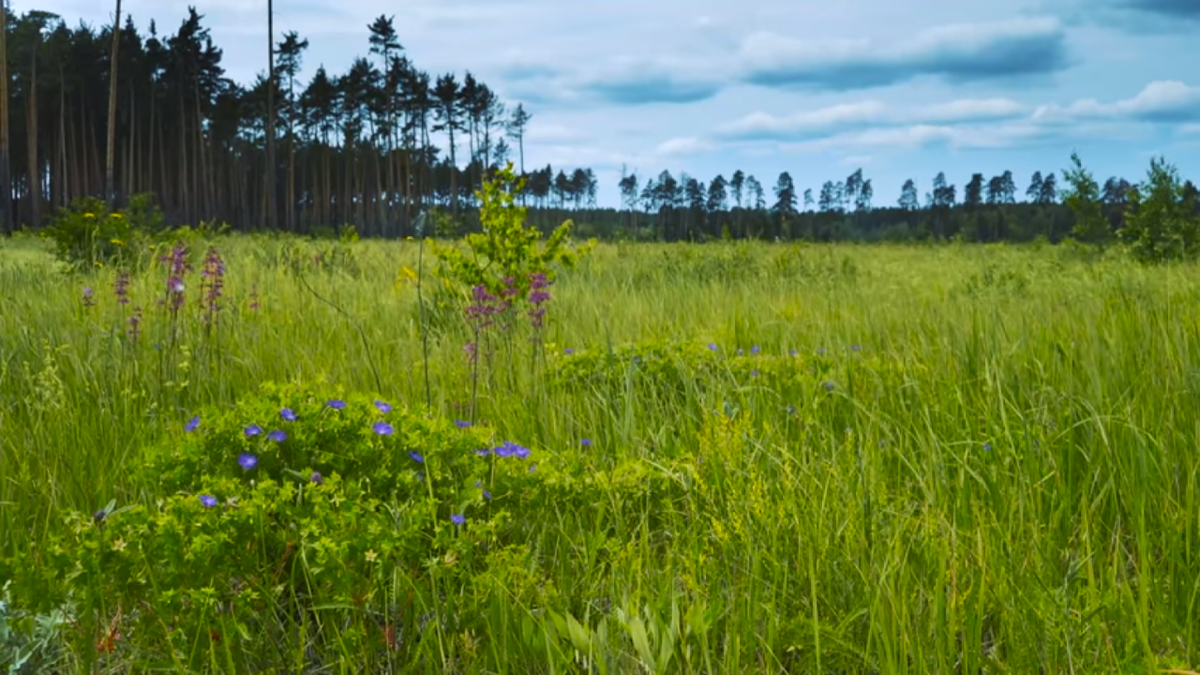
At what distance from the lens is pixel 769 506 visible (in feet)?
6.81

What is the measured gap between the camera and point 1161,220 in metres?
14.6

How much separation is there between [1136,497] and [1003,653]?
2.62 ft

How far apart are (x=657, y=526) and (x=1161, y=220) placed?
50.2ft

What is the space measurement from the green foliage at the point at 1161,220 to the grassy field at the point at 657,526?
12.4 m

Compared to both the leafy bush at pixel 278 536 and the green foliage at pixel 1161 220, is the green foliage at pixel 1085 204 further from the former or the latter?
the leafy bush at pixel 278 536

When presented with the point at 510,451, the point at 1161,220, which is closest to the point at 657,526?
the point at 510,451

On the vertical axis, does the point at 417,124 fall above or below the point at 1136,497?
above

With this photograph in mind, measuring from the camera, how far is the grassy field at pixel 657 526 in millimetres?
1721

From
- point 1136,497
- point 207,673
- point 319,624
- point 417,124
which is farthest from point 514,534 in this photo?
point 417,124

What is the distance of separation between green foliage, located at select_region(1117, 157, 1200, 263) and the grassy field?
12.4m

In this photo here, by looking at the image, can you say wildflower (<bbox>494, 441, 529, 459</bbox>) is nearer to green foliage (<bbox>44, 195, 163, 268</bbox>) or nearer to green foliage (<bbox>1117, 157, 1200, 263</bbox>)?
green foliage (<bbox>44, 195, 163, 268</bbox>)

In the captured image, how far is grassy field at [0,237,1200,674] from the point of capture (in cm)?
172

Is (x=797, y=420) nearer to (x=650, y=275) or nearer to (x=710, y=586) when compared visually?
(x=710, y=586)

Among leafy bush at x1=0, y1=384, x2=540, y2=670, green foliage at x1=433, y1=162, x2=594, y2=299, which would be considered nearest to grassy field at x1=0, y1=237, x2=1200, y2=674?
leafy bush at x1=0, y1=384, x2=540, y2=670
